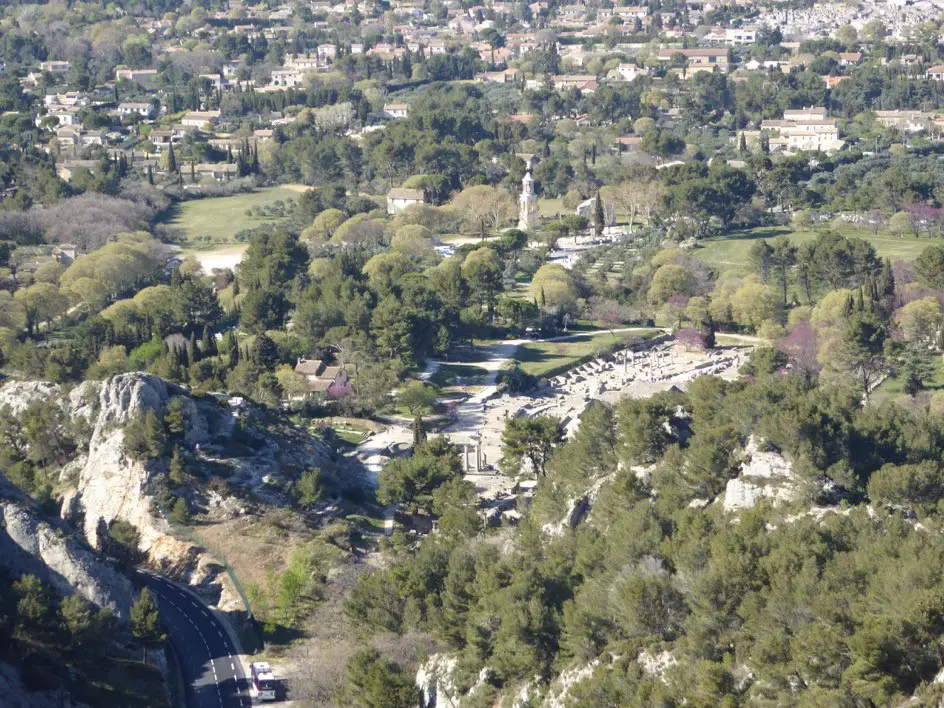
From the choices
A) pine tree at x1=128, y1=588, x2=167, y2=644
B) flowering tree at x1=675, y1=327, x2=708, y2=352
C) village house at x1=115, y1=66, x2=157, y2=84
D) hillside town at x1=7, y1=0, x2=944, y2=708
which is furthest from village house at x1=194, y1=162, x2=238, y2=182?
pine tree at x1=128, y1=588, x2=167, y2=644

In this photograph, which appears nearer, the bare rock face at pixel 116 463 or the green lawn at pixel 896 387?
the bare rock face at pixel 116 463

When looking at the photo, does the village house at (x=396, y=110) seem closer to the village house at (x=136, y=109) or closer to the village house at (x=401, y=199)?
the village house at (x=136, y=109)

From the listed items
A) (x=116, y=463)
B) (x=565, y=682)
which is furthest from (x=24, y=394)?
(x=565, y=682)

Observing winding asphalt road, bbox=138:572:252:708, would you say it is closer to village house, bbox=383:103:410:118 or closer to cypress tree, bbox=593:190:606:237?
cypress tree, bbox=593:190:606:237

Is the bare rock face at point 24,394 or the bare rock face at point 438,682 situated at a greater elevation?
the bare rock face at point 24,394

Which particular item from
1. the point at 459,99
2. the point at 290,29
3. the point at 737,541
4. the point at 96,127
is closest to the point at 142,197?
the point at 96,127

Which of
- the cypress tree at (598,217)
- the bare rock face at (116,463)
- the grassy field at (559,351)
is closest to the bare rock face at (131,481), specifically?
the bare rock face at (116,463)

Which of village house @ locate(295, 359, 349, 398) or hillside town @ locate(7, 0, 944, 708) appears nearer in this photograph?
hillside town @ locate(7, 0, 944, 708)
